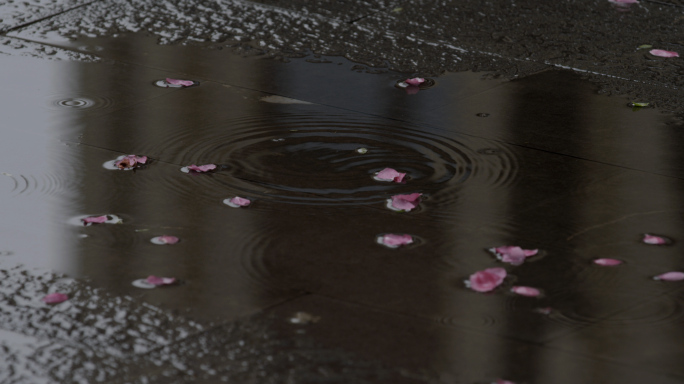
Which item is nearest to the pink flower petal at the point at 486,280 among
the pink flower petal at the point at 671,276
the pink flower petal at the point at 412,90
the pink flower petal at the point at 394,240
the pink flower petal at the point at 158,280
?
the pink flower petal at the point at 394,240

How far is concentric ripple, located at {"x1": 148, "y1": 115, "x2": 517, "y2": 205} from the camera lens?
371 cm

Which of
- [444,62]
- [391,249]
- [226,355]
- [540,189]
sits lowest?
[226,355]

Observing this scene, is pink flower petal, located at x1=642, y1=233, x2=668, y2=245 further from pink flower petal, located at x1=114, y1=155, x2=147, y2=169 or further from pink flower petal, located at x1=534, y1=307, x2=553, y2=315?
pink flower petal, located at x1=114, y1=155, x2=147, y2=169

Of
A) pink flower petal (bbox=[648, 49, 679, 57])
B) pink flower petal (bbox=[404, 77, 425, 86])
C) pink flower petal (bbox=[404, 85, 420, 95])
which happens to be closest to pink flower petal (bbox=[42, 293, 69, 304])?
pink flower petal (bbox=[404, 85, 420, 95])

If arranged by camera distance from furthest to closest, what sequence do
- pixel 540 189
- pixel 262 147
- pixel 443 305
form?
1. pixel 262 147
2. pixel 540 189
3. pixel 443 305

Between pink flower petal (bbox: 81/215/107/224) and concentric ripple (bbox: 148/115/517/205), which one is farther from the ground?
concentric ripple (bbox: 148/115/517/205)

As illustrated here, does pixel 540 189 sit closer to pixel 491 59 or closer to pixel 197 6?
pixel 491 59

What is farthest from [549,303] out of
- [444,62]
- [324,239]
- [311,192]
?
[444,62]

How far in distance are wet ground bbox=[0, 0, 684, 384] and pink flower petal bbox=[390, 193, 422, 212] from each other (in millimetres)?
38

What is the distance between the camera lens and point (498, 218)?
3482 mm

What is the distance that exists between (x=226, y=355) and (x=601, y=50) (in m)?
3.48

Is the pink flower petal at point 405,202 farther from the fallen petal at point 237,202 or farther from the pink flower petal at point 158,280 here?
the pink flower petal at point 158,280

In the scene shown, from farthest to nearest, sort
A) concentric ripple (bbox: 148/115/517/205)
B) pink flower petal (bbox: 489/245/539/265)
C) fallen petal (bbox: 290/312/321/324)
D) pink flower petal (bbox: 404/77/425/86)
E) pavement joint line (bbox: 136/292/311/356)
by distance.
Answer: pink flower petal (bbox: 404/77/425/86)
concentric ripple (bbox: 148/115/517/205)
pink flower petal (bbox: 489/245/539/265)
fallen petal (bbox: 290/312/321/324)
pavement joint line (bbox: 136/292/311/356)

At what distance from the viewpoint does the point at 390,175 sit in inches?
150
